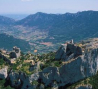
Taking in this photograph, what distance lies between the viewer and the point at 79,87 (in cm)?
5675

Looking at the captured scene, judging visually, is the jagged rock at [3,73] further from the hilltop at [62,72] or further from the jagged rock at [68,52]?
the jagged rock at [68,52]

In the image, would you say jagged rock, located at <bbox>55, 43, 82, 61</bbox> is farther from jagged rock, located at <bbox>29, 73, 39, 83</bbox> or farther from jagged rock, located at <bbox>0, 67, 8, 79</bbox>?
jagged rock, located at <bbox>0, 67, 8, 79</bbox>

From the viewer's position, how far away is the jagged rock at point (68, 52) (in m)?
62.1

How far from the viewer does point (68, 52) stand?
65.2m

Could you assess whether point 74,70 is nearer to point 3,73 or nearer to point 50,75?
point 50,75

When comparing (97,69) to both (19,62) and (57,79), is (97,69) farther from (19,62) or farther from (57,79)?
(19,62)

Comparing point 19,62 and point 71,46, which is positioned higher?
point 71,46

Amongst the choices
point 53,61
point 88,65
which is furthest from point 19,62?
point 88,65

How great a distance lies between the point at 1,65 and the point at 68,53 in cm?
2100

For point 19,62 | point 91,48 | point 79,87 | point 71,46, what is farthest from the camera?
point 19,62

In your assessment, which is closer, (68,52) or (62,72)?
(62,72)

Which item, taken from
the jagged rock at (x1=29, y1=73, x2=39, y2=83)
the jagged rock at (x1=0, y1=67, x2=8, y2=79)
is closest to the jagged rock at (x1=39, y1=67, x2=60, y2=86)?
the jagged rock at (x1=29, y1=73, x2=39, y2=83)

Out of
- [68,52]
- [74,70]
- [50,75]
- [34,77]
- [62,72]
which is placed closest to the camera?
[74,70]

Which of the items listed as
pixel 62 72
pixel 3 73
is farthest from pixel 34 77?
pixel 3 73
